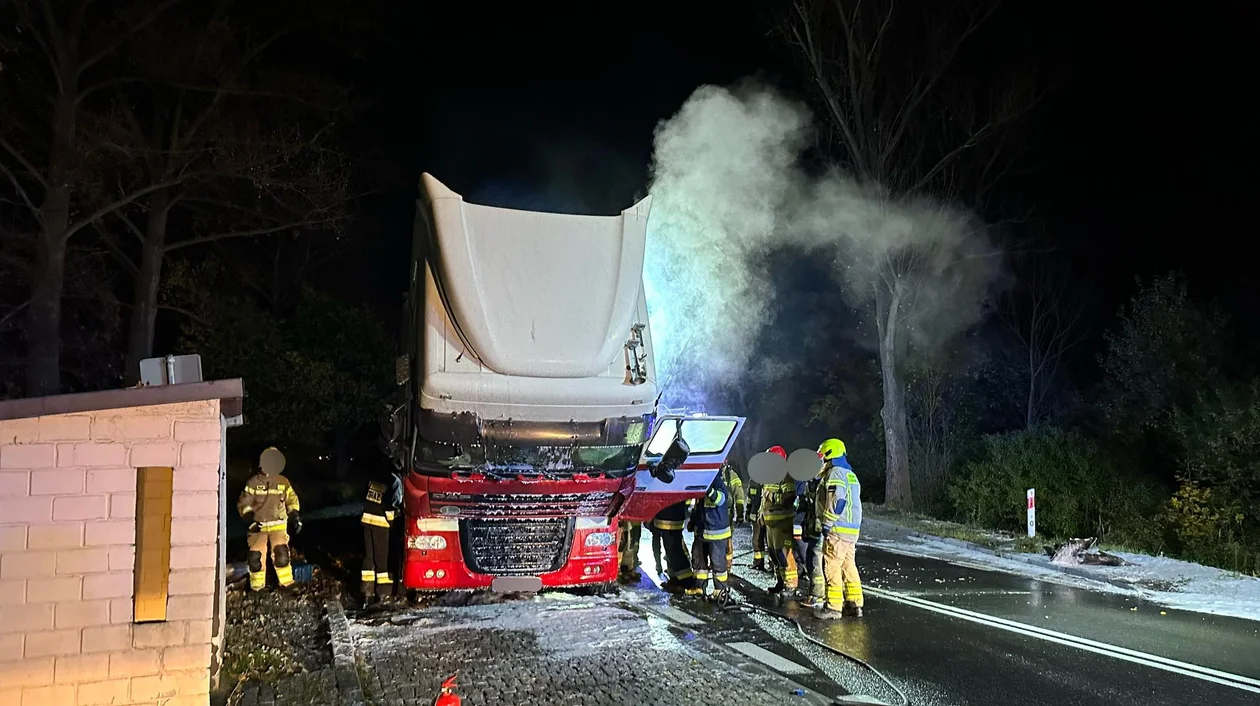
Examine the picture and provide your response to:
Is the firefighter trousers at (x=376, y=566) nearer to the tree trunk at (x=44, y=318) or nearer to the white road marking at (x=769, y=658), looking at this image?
the white road marking at (x=769, y=658)

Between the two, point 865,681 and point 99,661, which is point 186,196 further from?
point 865,681

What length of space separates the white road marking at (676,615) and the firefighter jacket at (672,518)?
3.21 feet

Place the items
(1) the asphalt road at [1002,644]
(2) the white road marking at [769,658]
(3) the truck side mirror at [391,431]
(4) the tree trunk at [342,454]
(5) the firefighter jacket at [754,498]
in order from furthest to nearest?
(4) the tree trunk at [342,454], (5) the firefighter jacket at [754,498], (3) the truck side mirror at [391,431], (2) the white road marking at [769,658], (1) the asphalt road at [1002,644]

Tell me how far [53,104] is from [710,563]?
1573 cm

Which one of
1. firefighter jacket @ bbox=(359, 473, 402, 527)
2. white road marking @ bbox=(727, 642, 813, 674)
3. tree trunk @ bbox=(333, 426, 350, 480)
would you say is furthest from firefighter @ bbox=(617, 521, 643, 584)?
tree trunk @ bbox=(333, 426, 350, 480)

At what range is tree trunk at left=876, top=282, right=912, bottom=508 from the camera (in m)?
20.5

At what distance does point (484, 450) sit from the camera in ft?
22.9

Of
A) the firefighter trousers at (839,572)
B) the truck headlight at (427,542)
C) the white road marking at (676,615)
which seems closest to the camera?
the truck headlight at (427,542)

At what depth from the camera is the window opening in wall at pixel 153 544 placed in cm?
545

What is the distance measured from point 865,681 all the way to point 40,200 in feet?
64.5

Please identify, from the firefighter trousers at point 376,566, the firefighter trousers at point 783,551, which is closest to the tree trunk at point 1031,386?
the firefighter trousers at point 783,551

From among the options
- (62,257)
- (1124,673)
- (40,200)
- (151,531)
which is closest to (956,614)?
(1124,673)

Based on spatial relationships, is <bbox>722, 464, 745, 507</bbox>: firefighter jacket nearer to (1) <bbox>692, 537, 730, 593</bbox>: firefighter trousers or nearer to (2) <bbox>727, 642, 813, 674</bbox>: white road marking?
(1) <bbox>692, 537, 730, 593</bbox>: firefighter trousers

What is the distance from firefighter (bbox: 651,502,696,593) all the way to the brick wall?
17.1 ft
